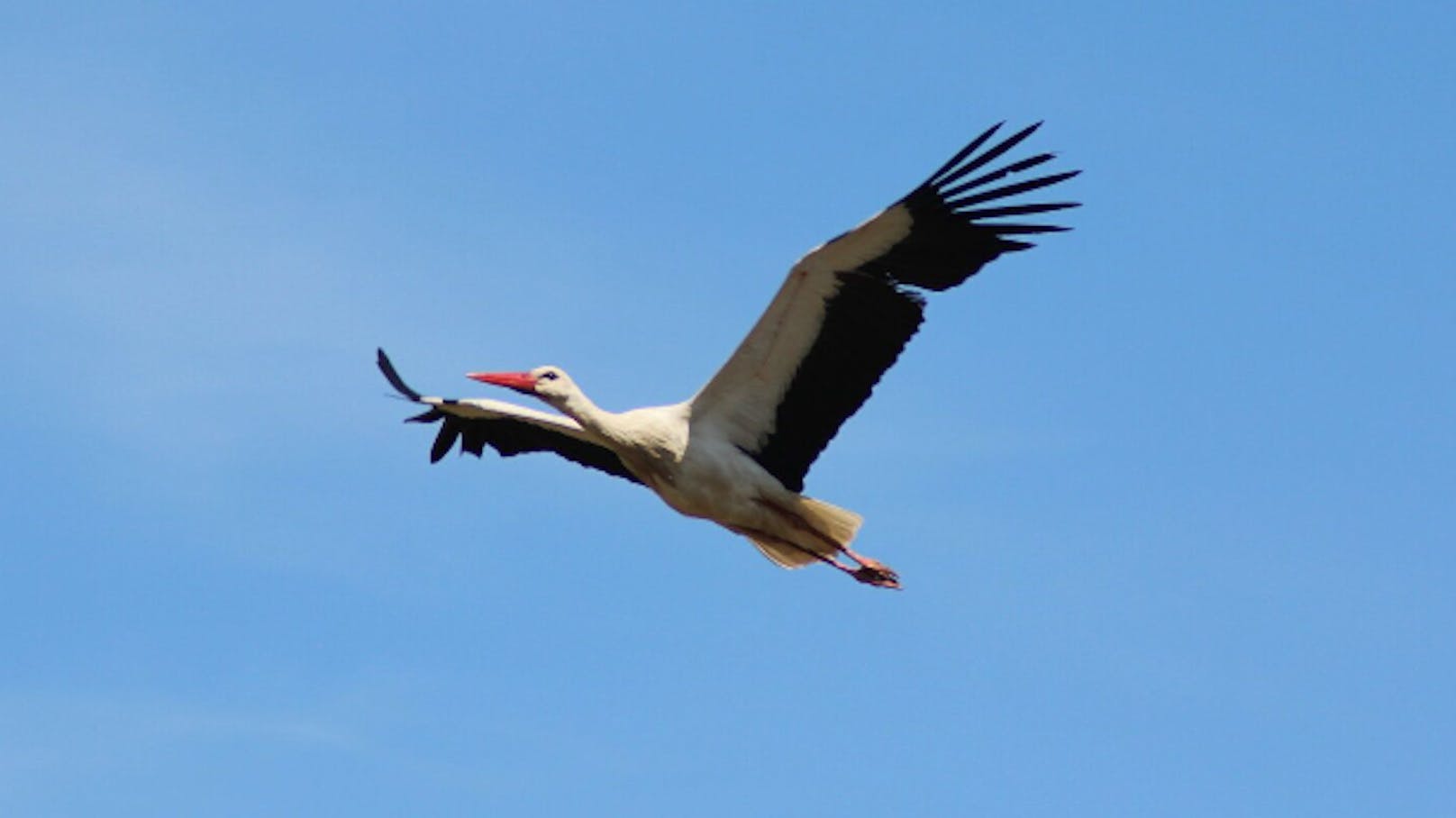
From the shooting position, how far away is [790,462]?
1599 cm

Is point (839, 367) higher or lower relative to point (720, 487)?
higher

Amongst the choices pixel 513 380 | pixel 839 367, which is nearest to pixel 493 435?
pixel 513 380

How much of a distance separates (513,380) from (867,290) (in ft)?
7.12

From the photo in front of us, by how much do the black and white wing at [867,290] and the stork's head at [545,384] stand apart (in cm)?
75

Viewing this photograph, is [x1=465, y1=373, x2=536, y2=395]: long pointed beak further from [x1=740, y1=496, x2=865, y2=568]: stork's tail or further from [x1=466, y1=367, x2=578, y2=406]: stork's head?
[x1=740, y1=496, x2=865, y2=568]: stork's tail

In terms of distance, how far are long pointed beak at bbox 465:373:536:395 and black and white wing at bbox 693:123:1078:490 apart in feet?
A: 3.22

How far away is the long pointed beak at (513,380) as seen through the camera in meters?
16.2

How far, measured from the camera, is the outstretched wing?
1647 cm

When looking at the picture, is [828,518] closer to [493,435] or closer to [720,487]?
[720,487]

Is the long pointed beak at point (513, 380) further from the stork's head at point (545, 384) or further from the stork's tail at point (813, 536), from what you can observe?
the stork's tail at point (813, 536)

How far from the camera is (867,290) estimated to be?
1535 centimetres

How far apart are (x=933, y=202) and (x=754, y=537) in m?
2.11

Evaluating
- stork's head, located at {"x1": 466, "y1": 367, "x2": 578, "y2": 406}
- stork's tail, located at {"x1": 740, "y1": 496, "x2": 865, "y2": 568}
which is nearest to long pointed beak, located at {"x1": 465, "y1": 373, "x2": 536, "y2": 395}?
stork's head, located at {"x1": 466, "y1": 367, "x2": 578, "y2": 406}

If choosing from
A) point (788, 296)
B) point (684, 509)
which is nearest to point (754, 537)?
point (684, 509)
